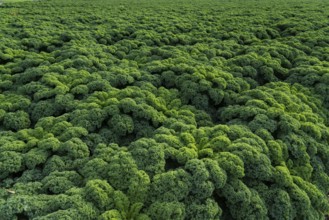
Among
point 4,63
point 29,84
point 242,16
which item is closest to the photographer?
point 29,84

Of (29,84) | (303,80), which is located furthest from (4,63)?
(303,80)

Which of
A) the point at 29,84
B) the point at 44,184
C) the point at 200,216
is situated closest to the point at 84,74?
the point at 29,84

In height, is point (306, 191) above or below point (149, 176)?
below

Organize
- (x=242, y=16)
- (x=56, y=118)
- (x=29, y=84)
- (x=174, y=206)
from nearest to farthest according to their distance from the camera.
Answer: (x=174, y=206) → (x=56, y=118) → (x=29, y=84) → (x=242, y=16)

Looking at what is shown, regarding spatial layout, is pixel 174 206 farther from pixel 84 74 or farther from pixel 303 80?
pixel 303 80

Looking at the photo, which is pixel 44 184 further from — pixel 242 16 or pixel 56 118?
pixel 242 16

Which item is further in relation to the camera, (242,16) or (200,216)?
(242,16)
